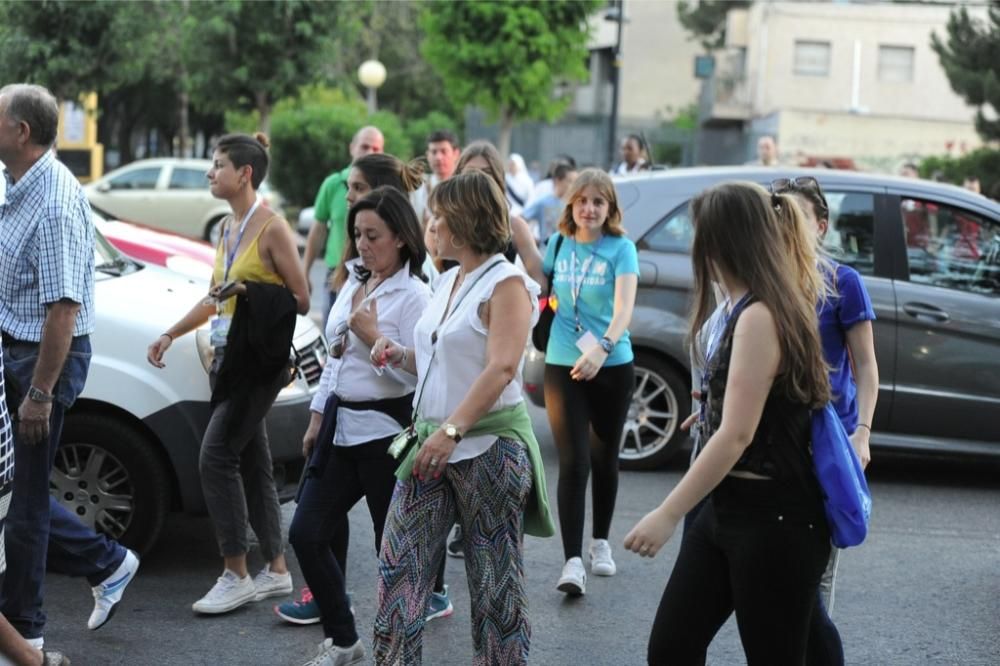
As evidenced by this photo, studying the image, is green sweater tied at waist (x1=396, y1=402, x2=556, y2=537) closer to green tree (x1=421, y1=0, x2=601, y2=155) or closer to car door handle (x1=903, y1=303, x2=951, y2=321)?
car door handle (x1=903, y1=303, x2=951, y2=321)

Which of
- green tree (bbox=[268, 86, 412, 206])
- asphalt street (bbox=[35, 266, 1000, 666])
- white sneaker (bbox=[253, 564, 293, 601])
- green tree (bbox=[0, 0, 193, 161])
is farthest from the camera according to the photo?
green tree (bbox=[268, 86, 412, 206])

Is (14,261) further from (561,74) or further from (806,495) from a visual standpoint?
(561,74)

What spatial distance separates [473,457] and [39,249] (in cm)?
166

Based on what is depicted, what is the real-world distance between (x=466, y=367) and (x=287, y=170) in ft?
86.4

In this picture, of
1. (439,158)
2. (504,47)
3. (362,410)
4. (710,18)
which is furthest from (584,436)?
(710,18)

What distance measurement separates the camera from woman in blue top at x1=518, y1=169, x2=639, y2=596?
609 centimetres

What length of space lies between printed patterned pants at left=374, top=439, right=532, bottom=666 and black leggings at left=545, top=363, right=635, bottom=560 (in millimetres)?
1874

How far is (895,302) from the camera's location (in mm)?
8070

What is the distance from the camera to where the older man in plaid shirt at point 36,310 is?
4.61 metres

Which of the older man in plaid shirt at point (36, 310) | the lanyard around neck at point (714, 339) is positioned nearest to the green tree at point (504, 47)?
the older man in plaid shirt at point (36, 310)

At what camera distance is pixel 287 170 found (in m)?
29.8

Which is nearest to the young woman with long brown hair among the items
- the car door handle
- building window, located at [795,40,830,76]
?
the car door handle

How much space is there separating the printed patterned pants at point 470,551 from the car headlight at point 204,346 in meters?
1.94

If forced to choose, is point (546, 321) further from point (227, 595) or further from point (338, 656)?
point (338, 656)
